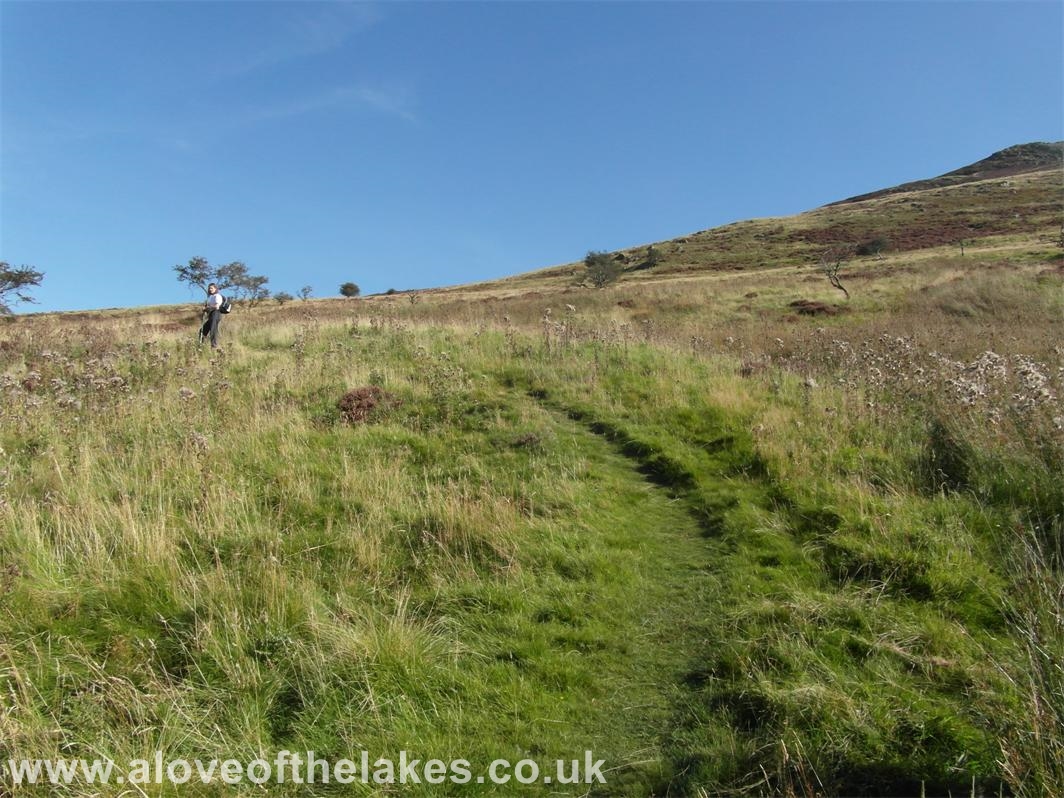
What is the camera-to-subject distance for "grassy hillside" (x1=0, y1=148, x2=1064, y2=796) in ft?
10.4

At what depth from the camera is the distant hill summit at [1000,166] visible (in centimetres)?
11994

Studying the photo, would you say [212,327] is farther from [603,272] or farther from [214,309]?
[603,272]

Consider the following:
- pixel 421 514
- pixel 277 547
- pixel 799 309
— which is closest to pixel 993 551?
pixel 421 514


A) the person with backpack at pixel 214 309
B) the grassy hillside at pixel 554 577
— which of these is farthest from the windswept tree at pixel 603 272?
the grassy hillside at pixel 554 577

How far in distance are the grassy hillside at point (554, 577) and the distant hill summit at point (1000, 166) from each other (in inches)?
5490

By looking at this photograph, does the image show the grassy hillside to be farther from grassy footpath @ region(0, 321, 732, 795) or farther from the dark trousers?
the dark trousers

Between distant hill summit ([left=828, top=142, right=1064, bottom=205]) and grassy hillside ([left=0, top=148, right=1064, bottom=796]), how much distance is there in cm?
13944

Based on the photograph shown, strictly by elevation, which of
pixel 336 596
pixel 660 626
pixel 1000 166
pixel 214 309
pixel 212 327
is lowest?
pixel 660 626

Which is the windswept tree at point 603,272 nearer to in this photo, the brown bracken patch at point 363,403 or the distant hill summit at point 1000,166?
the brown bracken patch at point 363,403

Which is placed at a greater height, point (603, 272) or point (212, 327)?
point (603, 272)

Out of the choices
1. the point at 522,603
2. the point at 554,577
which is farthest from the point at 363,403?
the point at 522,603

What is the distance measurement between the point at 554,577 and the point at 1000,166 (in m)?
164

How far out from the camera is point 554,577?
16.2 ft

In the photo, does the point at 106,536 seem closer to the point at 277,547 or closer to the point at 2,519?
the point at 2,519
